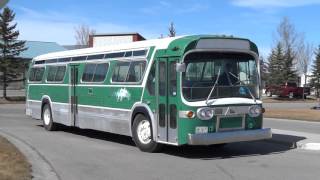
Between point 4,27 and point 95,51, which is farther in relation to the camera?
point 4,27

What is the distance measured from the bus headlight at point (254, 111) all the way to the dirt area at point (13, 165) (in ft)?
17.3

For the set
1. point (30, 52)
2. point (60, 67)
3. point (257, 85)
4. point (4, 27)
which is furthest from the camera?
point (30, 52)

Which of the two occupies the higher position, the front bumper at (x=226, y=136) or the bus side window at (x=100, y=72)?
the bus side window at (x=100, y=72)

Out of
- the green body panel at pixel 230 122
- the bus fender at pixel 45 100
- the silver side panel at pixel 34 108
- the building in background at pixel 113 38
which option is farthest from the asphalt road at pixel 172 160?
the building in background at pixel 113 38

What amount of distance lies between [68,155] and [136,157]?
169 centimetres

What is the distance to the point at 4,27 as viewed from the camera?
183ft

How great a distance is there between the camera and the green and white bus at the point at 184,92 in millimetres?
13164

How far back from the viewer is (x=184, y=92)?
13227mm

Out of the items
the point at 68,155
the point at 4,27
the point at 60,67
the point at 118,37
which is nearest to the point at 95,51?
the point at 60,67

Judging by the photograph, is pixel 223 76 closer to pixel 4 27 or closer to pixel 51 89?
pixel 51 89

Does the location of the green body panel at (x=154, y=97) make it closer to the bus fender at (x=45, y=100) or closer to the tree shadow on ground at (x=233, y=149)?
the tree shadow on ground at (x=233, y=149)

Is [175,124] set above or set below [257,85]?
below

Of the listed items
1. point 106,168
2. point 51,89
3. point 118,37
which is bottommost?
point 106,168

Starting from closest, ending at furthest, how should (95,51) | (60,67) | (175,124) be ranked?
(175,124) < (95,51) < (60,67)
